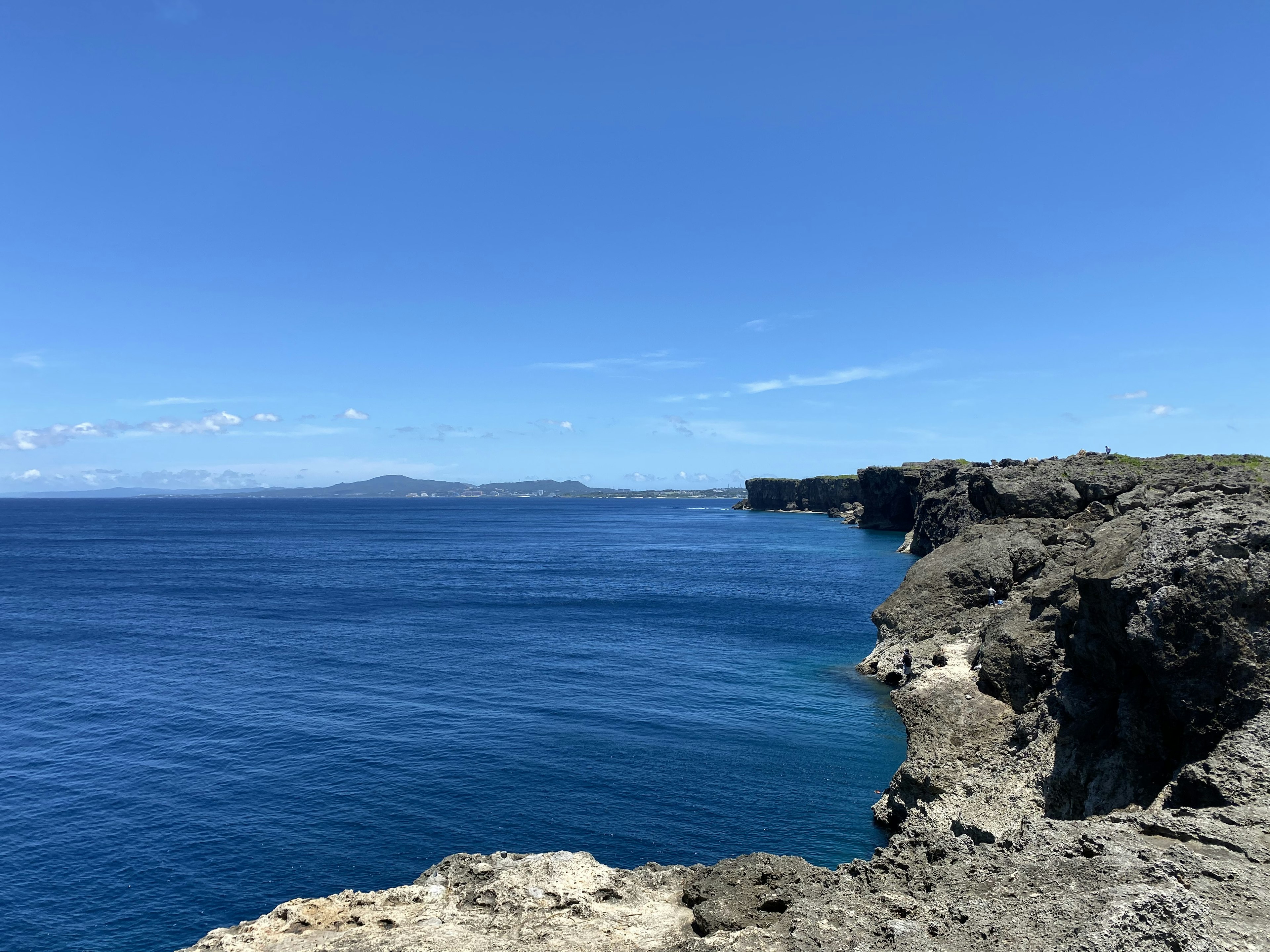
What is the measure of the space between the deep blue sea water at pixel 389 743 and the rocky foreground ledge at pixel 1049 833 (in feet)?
20.9

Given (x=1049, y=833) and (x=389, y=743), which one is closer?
(x=1049, y=833)

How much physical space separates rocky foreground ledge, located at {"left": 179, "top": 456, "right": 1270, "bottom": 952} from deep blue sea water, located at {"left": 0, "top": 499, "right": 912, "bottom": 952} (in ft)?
20.9

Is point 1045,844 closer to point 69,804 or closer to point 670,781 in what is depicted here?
point 670,781

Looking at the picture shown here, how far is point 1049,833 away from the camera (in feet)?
54.6

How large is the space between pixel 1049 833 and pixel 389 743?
3201cm

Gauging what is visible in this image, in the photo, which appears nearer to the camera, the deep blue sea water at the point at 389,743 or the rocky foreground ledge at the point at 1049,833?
the rocky foreground ledge at the point at 1049,833

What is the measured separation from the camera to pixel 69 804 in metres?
32.8

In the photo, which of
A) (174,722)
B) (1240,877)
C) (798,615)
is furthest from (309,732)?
(798,615)

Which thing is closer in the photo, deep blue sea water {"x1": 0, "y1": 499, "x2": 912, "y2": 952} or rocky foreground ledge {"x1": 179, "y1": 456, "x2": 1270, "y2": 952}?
rocky foreground ledge {"x1": 179, "y1": 456, "x2": 1270, "y2": 952}

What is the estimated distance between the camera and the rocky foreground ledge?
14180 millimetres

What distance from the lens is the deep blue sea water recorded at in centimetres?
2777

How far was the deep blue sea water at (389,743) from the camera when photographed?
91.1 feet

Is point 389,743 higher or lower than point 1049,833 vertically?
lower

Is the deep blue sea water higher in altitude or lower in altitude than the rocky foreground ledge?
lower
